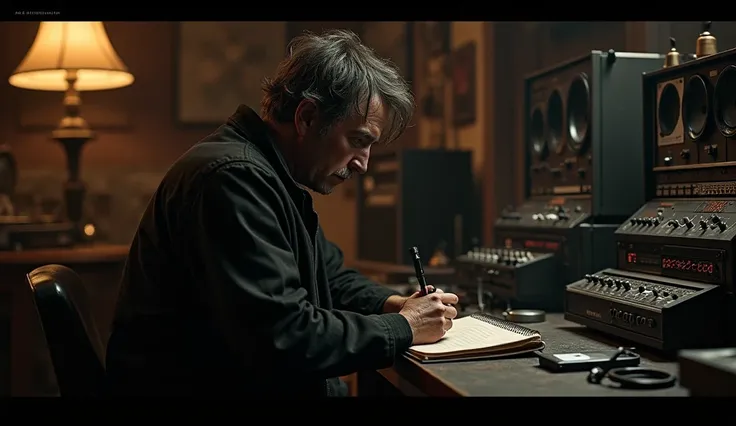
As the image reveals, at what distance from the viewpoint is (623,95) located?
86.1 inches

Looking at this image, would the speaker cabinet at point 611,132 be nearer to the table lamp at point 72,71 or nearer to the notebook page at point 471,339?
the notebook page at point 471,339

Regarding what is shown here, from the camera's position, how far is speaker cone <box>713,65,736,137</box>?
1.70m

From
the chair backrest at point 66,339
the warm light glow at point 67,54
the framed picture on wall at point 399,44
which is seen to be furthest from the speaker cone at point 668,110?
the framed picture on wall at point 399,44

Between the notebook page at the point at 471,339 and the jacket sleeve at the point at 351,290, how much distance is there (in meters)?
0.26

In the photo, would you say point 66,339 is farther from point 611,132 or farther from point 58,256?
point 58,256

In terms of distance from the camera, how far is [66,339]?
5.57 ft

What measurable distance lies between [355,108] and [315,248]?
0.32 metres

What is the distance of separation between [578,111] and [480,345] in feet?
3.20

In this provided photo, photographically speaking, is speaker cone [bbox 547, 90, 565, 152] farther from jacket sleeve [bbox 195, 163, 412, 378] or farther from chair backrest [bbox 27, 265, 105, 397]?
chair backrest [bbox 27, 265, 105, 397]

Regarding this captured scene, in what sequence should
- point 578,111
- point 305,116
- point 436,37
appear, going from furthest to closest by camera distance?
point 436,37, point 578,111, point 305,116

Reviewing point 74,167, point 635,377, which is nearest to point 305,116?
point 635,377

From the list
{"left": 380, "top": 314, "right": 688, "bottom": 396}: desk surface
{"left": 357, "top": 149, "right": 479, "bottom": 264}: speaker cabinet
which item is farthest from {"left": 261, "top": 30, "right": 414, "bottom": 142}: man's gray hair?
{"left": 357, "top": 149, "right": 479, "bottom": 264}: speaker cabinet

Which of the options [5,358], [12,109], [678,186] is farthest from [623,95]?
[12,109]

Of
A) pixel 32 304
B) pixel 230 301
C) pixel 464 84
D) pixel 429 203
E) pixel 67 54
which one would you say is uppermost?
pixel 67 54
